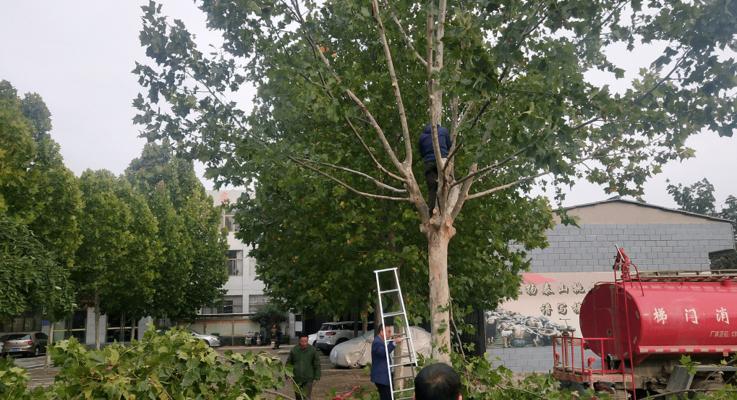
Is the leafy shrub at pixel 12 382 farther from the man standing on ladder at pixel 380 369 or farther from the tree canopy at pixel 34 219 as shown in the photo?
the tree canopy at pixel 34 219

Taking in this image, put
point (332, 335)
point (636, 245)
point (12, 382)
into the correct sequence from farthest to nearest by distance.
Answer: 1. point (332, 335)
2. point (636, 245)
3. point (12, 382)

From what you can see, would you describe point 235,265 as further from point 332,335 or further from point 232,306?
point 332,335

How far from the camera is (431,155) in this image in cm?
999

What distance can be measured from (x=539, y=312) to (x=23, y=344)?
29137 millimetres

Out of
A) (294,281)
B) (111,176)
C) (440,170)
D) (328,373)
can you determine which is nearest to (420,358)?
(440,170)

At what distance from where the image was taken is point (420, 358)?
30.4 feet

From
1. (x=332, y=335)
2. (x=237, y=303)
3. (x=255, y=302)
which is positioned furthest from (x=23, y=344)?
(x=255, y=302)

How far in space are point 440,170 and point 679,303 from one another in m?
7.09

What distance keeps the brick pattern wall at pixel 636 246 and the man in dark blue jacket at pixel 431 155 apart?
13.0m

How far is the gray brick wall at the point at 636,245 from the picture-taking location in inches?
875

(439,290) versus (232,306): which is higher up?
(439,290)

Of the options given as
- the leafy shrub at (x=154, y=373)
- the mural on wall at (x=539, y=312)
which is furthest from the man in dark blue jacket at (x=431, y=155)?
the mural on wall at (x=539, y=312)

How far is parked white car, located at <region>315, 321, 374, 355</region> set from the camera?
35094 mm

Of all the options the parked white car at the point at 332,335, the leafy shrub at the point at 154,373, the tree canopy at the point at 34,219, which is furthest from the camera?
the parked white car at the point at 332,335
